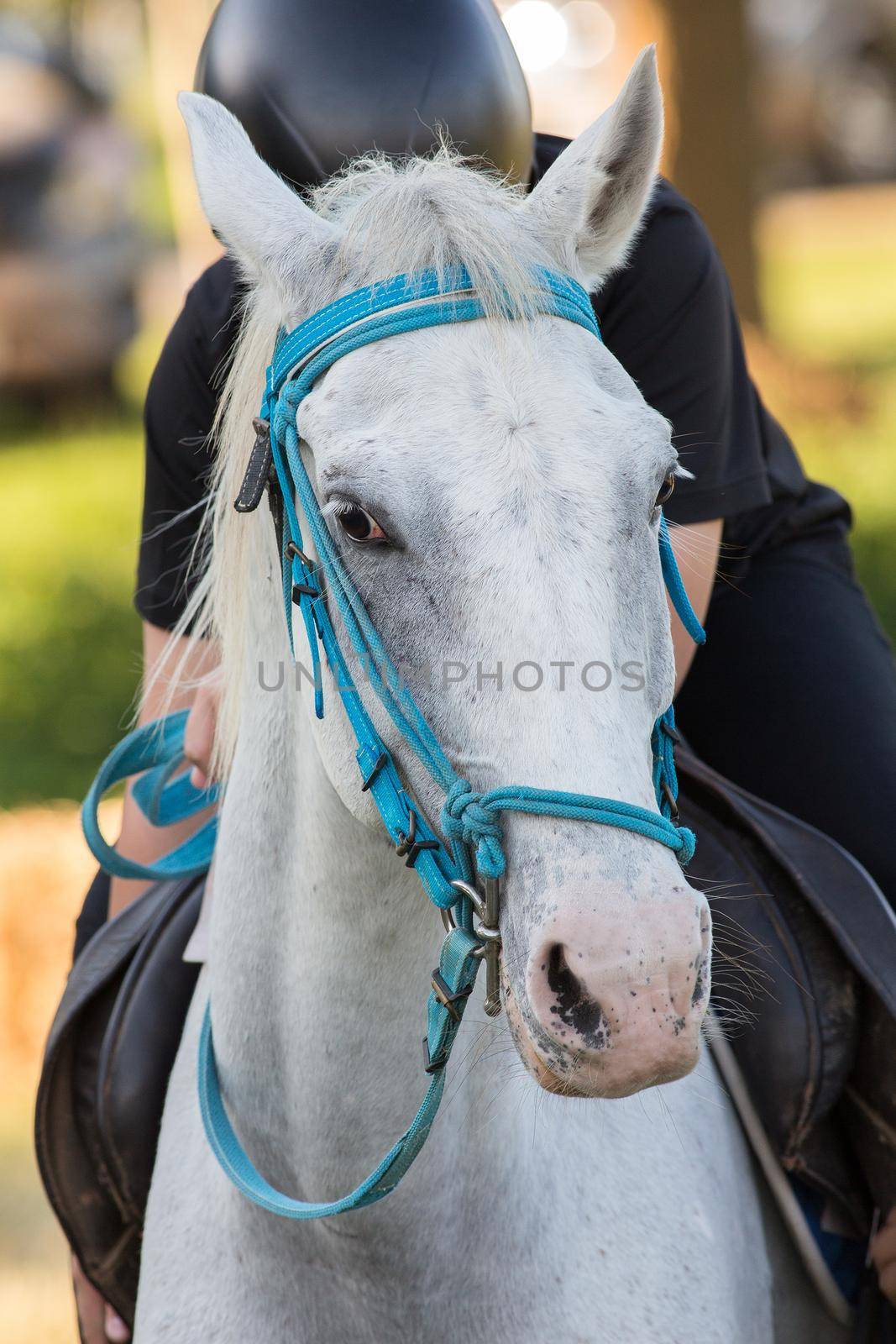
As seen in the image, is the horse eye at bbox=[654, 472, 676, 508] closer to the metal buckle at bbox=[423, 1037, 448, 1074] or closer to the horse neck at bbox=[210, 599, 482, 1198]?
the horse neck at bbox=[210, 599, 482, 1198]

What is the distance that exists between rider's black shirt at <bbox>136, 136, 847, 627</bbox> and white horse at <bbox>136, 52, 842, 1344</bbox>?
1.71 feet

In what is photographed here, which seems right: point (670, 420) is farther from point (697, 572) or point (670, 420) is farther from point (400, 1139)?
point (400, 1139)

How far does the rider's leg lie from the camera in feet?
8.45

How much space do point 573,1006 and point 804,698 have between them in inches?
53.7

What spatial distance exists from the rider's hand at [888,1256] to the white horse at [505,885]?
0.63ft

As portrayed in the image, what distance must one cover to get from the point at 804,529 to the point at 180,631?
1.46 m

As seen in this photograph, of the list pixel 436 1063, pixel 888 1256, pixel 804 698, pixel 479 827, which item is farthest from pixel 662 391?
pixel 888 1256

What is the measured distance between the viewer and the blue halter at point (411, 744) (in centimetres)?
156

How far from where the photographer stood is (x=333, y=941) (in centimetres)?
187

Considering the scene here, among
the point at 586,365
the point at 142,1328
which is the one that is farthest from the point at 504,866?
the point at 142,1328

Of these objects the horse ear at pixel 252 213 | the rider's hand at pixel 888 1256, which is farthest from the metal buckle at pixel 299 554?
the rider's hand at pixel 888 1256

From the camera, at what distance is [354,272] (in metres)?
1.82

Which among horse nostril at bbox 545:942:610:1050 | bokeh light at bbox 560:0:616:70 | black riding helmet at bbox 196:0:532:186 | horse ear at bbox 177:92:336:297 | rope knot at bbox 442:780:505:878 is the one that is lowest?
horse nostril at bbox 545:942:610:1050

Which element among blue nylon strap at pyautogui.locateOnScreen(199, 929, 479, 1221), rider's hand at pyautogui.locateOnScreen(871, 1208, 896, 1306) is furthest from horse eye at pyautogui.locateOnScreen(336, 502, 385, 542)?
rider's hand at pyautogui.locateOnScreen(871, 1208, 896, 1306)
